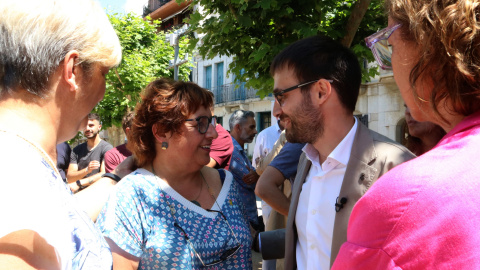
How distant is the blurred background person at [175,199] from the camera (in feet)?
7.72

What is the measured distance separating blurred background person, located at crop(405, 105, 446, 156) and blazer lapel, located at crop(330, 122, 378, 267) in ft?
5.50

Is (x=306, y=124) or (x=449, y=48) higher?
(x=449, y=48)

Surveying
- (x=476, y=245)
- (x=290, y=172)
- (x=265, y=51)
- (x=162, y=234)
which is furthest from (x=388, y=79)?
(x=476, y=245)

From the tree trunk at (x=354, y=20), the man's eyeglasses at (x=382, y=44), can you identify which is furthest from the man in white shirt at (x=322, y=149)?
the tree trunk at (x=354, y=20)

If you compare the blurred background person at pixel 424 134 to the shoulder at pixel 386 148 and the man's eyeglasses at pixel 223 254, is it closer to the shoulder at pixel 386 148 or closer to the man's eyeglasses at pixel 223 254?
the shoulder at pixel 386 148

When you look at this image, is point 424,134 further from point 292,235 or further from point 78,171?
Answer: point 78,171

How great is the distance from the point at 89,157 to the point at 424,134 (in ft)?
17.1

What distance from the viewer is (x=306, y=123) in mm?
2439

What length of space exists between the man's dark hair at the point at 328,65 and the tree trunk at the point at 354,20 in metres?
2.81

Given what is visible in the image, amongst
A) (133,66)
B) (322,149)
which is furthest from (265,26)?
(133,66)

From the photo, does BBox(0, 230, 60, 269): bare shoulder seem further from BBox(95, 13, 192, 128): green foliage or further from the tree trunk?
BBox(95, 13, 192, 128): green foliage

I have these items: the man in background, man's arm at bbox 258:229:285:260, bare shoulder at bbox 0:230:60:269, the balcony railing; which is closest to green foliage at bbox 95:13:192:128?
the balcony railing

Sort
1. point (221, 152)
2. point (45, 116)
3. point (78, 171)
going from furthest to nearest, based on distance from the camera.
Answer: point (78, 171) < point (221, 152) < point (45, 116)

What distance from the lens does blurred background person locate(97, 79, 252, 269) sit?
2352 mm
